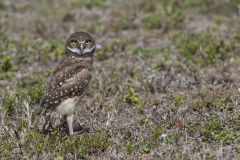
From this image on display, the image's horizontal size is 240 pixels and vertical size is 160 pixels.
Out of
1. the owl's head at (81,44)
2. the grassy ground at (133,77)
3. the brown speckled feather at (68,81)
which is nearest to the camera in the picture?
the grassy ground at (133,77)

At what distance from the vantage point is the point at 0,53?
11789 millimetres

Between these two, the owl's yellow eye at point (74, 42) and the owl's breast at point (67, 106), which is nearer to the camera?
the owl's breast at point (67, 106)

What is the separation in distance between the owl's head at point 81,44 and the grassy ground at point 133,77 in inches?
36.0

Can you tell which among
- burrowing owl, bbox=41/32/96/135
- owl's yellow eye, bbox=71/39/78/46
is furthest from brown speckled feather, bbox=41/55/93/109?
owl's yellow eye, bbox=71/39/78/46

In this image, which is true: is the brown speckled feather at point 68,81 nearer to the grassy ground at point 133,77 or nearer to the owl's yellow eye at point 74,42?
the owl's yellow eye at point 74,42

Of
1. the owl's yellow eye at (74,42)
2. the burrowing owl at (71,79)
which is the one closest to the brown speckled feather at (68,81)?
the burrowing owl at (71,79)

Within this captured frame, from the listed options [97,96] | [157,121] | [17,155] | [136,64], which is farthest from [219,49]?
[17,155]

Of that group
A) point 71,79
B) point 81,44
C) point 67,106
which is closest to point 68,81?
point 71,79

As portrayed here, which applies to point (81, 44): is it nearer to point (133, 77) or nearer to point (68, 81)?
point (68, 81)

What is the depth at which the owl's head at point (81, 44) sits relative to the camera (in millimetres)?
8109

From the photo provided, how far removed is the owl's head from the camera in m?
8.11

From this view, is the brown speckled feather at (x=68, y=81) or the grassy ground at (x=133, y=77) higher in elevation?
the brown speckled feather at (x=68, y=81)

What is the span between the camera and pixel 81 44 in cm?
812

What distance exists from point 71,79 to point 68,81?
0.17 ft
